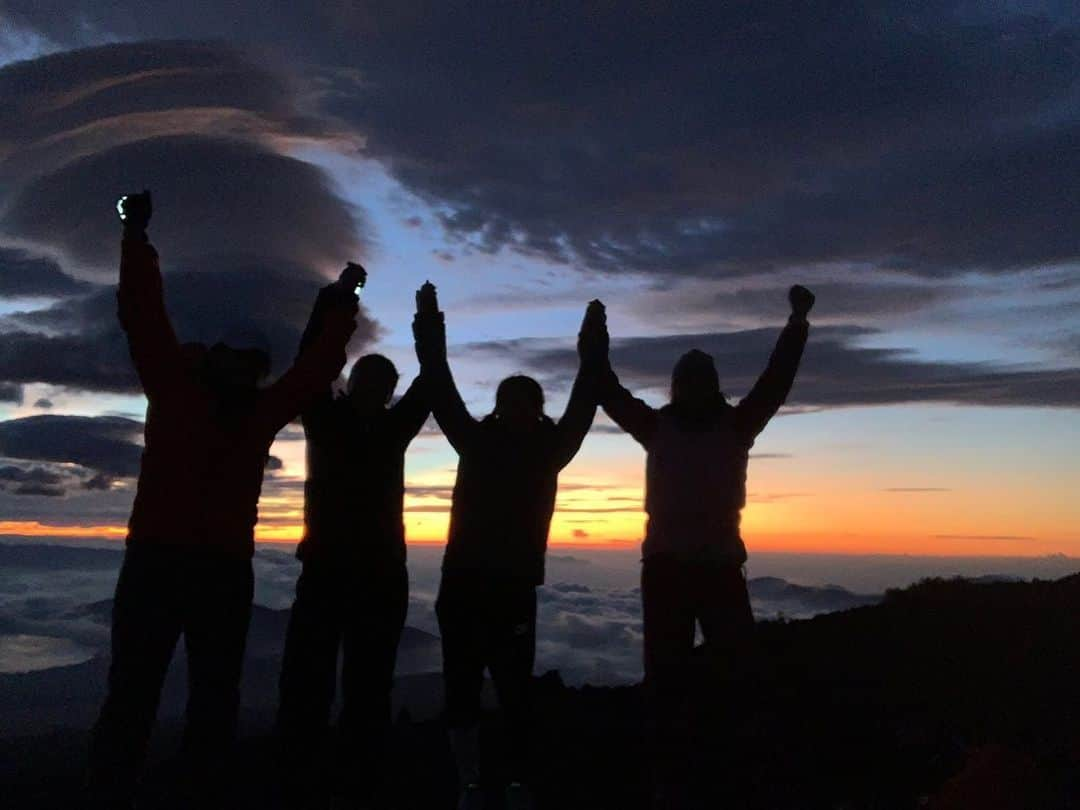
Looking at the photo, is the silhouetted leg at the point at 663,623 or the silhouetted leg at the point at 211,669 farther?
the silhouetted leg at the point at 663,623

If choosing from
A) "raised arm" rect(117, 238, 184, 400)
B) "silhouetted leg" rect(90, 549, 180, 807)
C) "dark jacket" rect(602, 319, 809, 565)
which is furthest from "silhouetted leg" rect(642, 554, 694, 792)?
"raised arm" rect(117, 238, 184, 400)

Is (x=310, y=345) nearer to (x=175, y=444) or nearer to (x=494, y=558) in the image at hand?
(x=175, y=444)

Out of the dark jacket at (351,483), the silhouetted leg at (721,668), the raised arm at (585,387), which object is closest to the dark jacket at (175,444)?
the dark jacket at (351,483)

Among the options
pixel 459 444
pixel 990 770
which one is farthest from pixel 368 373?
pixel 990 770

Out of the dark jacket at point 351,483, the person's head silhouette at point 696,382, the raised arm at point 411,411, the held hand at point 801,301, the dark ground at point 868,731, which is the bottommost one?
the dark ground at point 868,731

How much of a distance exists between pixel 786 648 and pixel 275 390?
776 cm

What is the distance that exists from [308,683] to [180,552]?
119 cm

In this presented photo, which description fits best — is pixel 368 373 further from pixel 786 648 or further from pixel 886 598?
pixel 886 598

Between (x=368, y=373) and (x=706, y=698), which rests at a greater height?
(x=368, y=373)

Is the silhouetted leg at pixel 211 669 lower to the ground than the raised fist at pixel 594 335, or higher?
lower

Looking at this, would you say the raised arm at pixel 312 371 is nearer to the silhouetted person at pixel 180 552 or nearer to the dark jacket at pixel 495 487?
the silhouetted person at pixel 180 552

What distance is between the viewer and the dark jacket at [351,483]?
584cm

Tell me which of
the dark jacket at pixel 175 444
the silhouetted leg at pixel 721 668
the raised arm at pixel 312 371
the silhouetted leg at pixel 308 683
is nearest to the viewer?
the dark jacket at pixel 175 444

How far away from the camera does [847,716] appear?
8500mm
